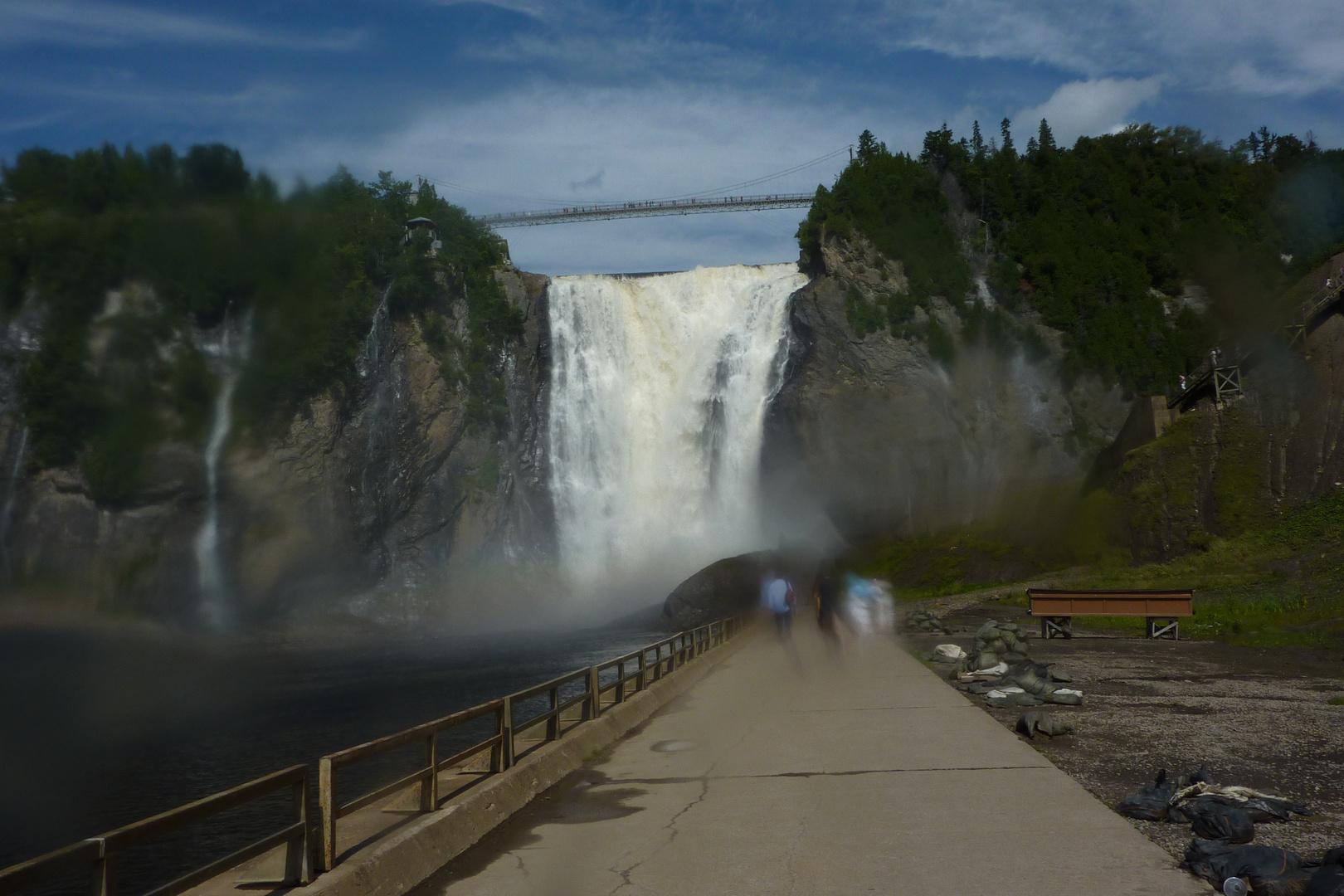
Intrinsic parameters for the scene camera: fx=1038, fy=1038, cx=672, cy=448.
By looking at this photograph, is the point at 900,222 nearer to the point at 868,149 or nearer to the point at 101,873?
the point at 868,149

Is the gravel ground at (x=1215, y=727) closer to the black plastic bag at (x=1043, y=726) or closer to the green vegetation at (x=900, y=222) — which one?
the black plastic bag at (x=1043, y=726)

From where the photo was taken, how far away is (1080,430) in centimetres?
5950

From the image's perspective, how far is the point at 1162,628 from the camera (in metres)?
22.2

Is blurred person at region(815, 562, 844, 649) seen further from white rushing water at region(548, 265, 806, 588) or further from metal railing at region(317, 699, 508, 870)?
white rushing water at region(548, 265, 806, 588)

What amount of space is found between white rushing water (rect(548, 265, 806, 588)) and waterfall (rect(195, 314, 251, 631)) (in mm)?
18708

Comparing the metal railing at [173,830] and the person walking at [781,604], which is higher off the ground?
the metal railing at [173,830]

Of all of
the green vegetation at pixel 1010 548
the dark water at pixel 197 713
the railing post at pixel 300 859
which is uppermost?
the railing post at pixel 300 859

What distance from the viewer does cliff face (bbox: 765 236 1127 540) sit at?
57.0m

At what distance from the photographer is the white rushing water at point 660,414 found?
59031mm

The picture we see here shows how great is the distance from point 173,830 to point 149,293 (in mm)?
50014

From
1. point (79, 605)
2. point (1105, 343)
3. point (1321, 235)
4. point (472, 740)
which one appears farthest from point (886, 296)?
point (472, 740)

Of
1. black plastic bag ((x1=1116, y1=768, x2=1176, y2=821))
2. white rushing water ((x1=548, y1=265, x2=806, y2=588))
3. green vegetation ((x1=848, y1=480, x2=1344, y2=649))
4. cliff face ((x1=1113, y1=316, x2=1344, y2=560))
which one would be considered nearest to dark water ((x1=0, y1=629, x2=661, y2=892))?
black plastic bag ((x1=1116, y1=768, x2=1176, y2=821))

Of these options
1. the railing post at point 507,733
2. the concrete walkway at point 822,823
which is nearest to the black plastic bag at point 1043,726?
the concrete walkway at point 822,823

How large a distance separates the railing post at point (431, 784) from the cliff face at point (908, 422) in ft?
161
